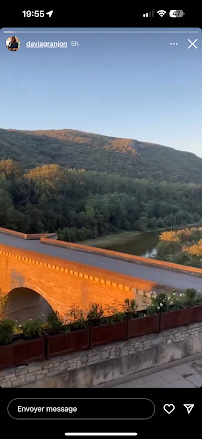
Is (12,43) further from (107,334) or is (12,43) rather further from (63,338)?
(107,334)

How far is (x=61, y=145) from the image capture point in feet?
139

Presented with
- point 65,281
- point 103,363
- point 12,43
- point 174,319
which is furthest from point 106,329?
point 65,281

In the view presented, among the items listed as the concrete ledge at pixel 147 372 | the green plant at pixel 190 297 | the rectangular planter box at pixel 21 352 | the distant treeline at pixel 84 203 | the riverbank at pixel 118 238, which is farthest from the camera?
the riverbank at pixel 118 238

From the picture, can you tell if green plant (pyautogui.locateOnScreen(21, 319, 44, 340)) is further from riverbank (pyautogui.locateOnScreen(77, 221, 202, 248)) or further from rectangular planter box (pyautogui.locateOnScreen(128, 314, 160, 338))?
riverbank (pyautogui.locateOnScreen(77, 221, 202, 248))

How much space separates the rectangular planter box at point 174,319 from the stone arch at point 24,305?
730 cm

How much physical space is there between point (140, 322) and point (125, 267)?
4.87 meters

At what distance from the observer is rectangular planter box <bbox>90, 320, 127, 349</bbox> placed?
4.22 m

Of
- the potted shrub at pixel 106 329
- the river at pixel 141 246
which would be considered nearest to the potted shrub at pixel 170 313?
the potted shrub at pixel 106 329

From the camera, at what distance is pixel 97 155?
1869 inches

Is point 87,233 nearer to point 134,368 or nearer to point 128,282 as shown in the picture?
point 128,282

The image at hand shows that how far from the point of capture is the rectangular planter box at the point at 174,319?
4832mm
